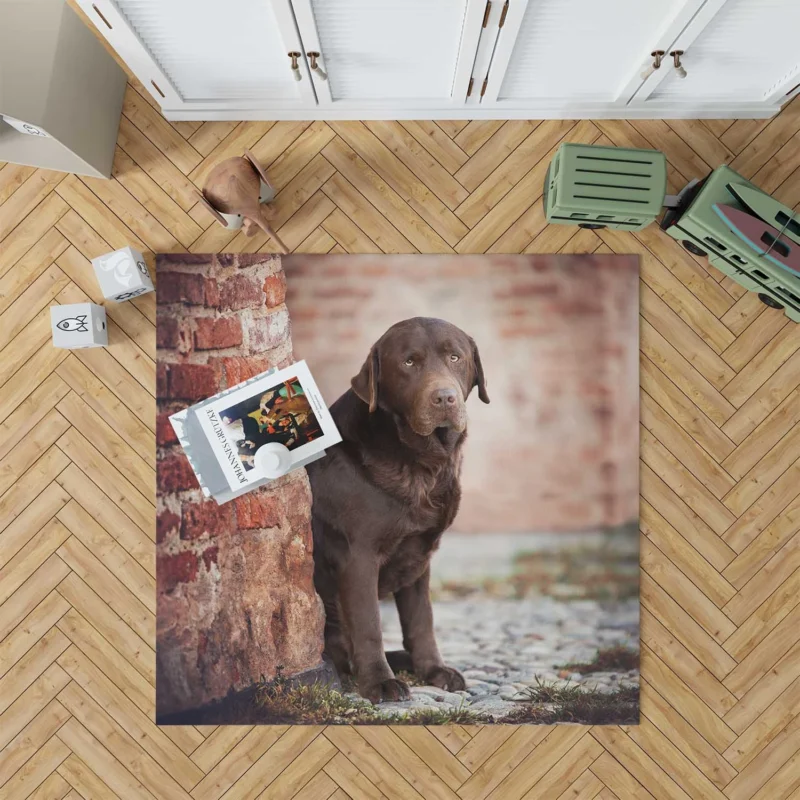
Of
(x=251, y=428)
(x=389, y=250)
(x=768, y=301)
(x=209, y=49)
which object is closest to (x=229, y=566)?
(x=251, y=428)

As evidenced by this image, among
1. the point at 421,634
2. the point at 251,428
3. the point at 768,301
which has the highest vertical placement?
the point at 768,301

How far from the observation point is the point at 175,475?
191 centimetres

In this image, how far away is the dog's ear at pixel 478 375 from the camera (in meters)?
1.90

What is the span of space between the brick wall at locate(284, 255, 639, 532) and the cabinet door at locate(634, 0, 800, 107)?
0.49 meters

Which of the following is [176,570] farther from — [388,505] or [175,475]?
[388,505]

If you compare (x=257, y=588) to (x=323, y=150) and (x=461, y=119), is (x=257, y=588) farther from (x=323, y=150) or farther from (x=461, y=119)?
(x=461, y=119)

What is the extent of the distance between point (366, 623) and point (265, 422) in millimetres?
663

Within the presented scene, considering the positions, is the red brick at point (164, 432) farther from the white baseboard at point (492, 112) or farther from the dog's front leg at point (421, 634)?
the white baseboard at point (492, 112)

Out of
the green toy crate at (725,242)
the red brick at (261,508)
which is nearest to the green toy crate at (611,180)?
the green toy crate at (725,242)

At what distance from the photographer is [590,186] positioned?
69.7 inches

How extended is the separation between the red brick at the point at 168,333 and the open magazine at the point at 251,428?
0.21m

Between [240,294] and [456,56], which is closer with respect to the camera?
[456,56]

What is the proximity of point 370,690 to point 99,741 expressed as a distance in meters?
0.84

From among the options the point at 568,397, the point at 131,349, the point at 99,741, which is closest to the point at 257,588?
the point at 99,741
